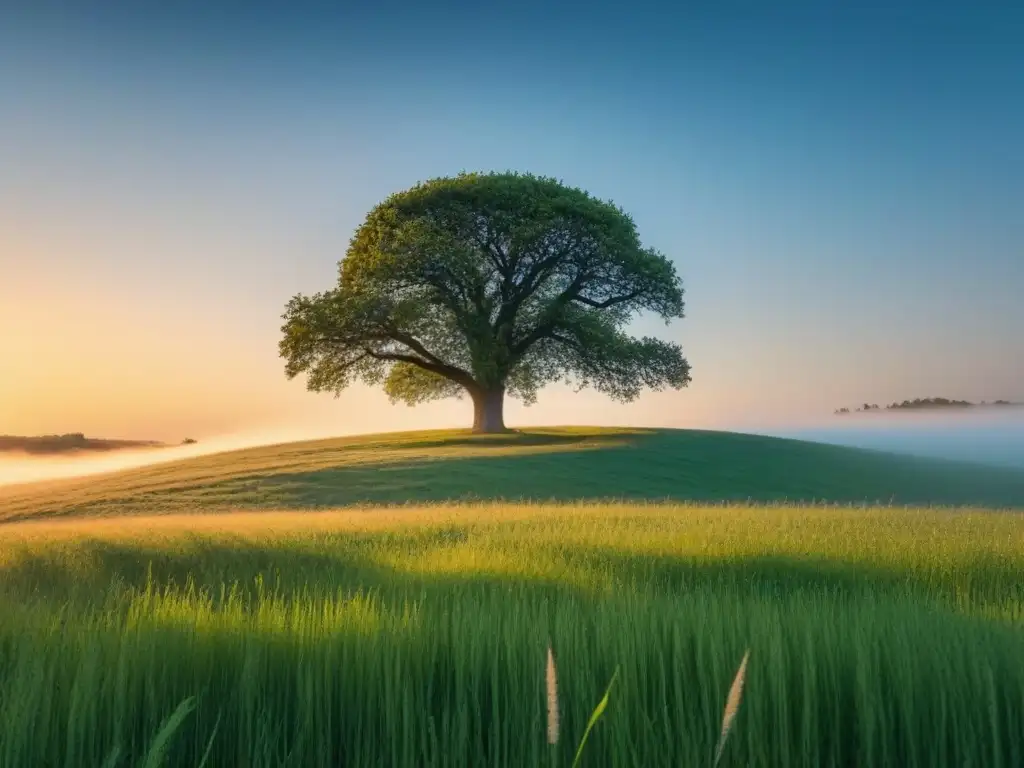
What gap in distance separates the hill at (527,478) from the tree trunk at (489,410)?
2301 millimetres

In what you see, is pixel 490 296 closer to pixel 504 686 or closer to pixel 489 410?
pixel 489 410

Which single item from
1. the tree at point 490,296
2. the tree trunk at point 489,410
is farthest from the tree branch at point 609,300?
the tree trunk at point 489,410

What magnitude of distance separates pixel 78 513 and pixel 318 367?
16.7 m

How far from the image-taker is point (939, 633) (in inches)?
127

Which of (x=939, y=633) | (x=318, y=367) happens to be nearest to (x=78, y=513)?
(x=318, y=367)

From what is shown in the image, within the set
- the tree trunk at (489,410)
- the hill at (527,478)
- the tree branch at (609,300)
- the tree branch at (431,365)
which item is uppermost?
the tree branch at (609,300)

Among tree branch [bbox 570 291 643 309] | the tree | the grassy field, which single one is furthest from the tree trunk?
the grassy field

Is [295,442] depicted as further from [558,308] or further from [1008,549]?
[1008,549]

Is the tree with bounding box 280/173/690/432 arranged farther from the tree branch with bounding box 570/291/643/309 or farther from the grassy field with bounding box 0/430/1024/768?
the grassy field with bounding box 0/430/1024/768

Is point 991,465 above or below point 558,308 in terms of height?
below

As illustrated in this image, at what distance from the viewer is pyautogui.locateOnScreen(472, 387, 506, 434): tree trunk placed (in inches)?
1618

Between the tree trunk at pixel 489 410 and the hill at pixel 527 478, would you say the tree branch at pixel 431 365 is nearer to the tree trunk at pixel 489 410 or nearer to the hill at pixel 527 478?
the tree trunk at pixel 489 410

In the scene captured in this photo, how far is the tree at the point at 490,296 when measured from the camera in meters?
38.2

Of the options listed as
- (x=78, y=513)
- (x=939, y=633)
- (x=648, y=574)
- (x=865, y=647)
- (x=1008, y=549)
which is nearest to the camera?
(x=865, y=647)
